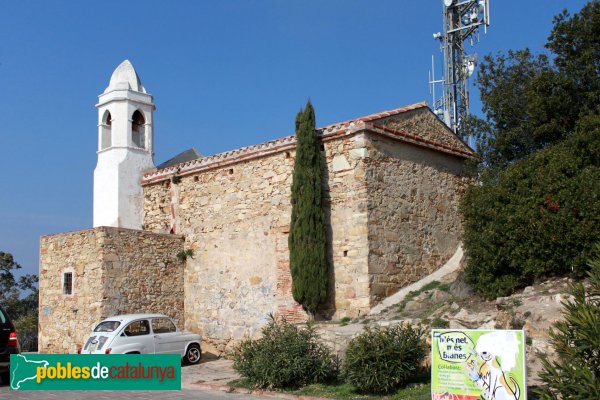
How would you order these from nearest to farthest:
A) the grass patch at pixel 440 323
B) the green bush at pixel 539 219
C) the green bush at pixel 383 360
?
the green bush at pixel 383 360 → the grass patch at pixel 440 323 → the green bush at pixel 539 219

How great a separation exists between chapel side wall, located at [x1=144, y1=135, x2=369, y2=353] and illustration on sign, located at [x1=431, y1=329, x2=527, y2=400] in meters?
6.65

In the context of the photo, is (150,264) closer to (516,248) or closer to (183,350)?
(183,350)

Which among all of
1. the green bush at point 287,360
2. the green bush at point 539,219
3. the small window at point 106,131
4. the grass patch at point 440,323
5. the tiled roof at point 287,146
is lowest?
the green bush at point 287,360

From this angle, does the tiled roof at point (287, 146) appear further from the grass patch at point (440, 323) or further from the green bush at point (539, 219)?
the grass patch at point (440, 323)

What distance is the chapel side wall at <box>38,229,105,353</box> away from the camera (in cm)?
1773

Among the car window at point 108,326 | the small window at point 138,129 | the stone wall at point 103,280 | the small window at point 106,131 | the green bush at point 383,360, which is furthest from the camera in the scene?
the small window at point 138,129

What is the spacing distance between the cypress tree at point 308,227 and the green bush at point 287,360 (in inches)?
136

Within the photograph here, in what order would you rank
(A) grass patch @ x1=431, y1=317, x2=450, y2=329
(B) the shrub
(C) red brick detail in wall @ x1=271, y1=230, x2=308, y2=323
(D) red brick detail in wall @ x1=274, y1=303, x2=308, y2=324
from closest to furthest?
(B) the shrub < (A) grass patch @ x1=431, y1=317, x2=450, y2=329 < (D) red brick detail in wall @ x1=274, y1=303, x2=308, y2=324 < (C) red brick detail in wall @ x1=271, y1=230, x2=308, y2=323

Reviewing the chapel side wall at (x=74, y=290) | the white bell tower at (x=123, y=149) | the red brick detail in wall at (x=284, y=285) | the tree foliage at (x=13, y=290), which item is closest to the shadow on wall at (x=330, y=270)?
the red brick detail in wall at (x=284, y=285)

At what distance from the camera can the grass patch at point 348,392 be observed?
31.5 ft

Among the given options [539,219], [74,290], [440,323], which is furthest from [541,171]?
[74,290]

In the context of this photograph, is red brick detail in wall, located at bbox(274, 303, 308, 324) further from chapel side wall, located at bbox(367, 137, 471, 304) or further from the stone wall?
the stone wall

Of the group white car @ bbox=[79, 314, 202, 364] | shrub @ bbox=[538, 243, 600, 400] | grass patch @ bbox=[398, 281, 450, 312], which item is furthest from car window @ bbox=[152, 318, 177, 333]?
shrub @ bbox=[538, 243, 600, 400]

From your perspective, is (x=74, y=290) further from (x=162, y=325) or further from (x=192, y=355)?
(x=192, y=355)
